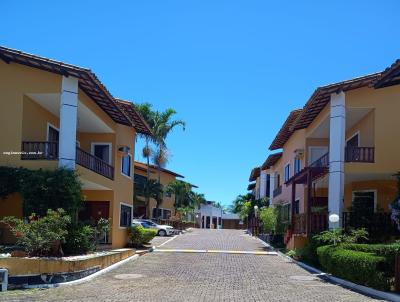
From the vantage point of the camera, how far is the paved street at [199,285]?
12.9 metres

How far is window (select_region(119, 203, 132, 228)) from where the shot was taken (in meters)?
27.1

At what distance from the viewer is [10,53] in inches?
757

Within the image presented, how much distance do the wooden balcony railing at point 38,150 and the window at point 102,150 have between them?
237 inches

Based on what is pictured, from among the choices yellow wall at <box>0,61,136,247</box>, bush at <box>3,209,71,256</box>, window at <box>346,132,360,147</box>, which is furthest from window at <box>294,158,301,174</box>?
bush at <box>3,209,71,256</box>

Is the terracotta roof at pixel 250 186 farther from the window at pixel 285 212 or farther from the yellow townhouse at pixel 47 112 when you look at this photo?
the yellow townhouse at pixel 47 112

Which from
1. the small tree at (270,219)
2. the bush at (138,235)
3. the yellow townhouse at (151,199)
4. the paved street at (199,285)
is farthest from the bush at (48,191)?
the yellow townhouse at (151,199)

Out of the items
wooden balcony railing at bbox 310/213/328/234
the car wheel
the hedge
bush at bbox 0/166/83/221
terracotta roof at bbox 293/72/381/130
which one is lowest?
the car wheel

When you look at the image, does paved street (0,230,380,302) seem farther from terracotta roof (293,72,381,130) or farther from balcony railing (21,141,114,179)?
terracotta roof (293,72,381,130)

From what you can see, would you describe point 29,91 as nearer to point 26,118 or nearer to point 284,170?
point 26,118

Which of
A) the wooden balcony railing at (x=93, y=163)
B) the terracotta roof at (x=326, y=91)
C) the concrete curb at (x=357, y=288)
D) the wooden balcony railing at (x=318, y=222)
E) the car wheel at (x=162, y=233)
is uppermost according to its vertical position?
the terracotta roof at (x=326, y=91)

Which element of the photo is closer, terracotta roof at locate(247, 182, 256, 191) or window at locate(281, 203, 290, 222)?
window at locate(281, 203, 290, 222)

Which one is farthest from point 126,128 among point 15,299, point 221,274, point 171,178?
point 171,178

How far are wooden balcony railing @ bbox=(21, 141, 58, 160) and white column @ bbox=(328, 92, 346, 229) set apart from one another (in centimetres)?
1067

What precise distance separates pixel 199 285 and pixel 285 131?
747 inches
